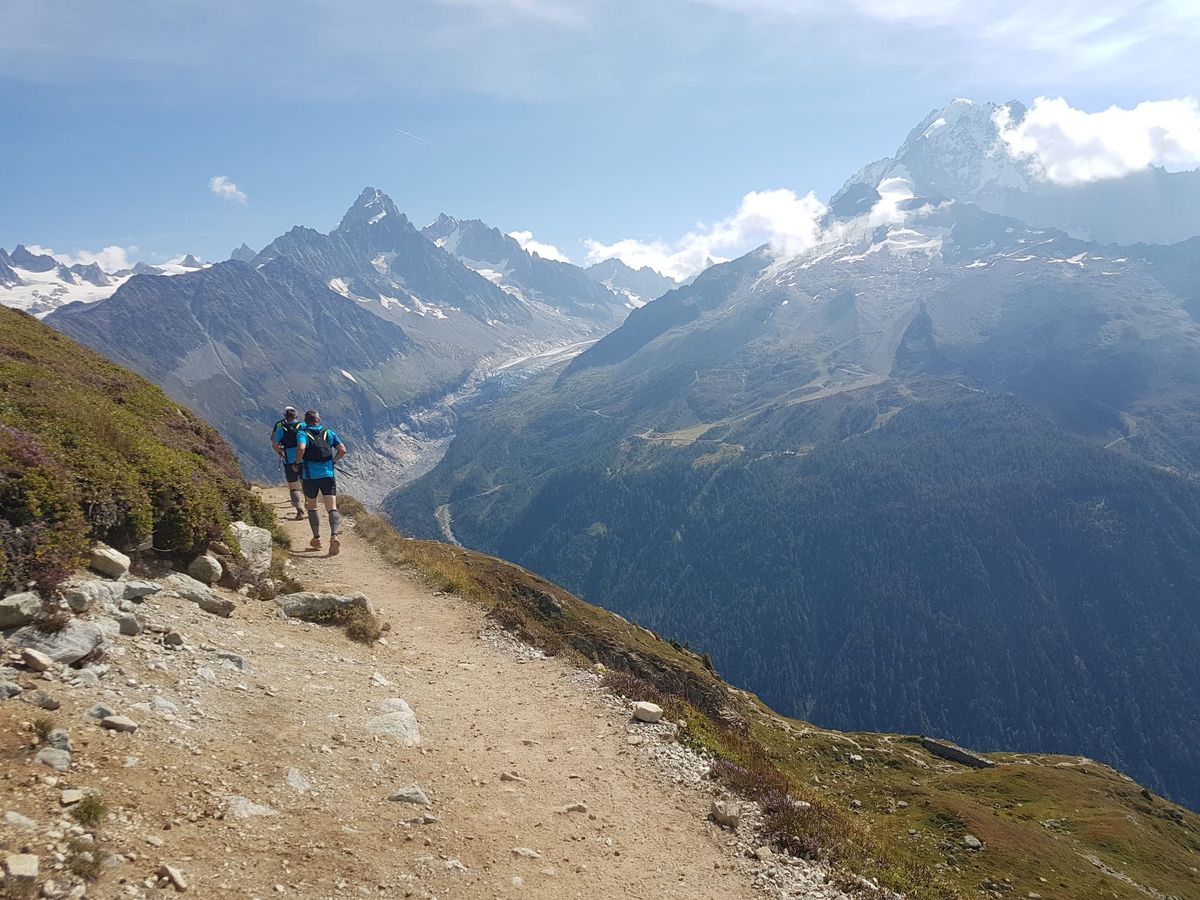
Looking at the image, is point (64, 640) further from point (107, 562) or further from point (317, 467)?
point (317, 467)

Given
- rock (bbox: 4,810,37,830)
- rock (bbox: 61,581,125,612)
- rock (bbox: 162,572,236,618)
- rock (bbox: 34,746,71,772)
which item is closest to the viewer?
rock (bbox: 4,810,37,830)

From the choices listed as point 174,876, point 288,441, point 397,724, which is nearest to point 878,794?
point 397,724

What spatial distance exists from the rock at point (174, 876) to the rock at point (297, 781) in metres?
2.58

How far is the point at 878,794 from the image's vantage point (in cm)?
4050

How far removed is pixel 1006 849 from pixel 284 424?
40971mm

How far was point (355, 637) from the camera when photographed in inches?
689

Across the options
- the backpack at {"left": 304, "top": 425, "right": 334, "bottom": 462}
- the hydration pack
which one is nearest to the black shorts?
the backpack at {"left": 304, "top": 425, "right": 334, "bottom": 462}

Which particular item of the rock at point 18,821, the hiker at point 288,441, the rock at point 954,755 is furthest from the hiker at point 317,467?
the rock at point 954,755

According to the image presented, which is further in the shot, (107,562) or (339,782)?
(107,562)

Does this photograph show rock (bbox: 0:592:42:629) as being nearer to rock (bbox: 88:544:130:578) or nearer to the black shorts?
rock (bbox: 88:544:130:578)

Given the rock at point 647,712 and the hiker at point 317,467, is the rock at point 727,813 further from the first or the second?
the hiker at point 317,467

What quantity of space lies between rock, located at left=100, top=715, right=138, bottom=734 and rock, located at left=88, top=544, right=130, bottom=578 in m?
4.71

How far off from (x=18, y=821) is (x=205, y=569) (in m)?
9.97

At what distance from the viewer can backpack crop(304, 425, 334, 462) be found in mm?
25438
